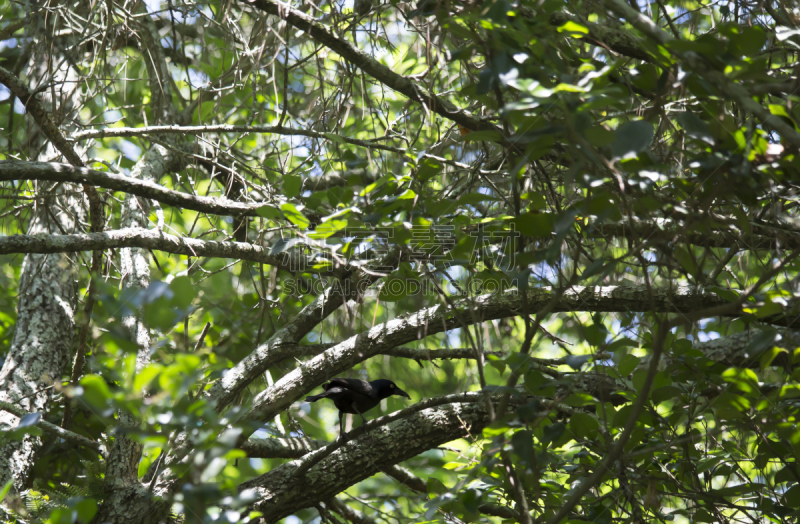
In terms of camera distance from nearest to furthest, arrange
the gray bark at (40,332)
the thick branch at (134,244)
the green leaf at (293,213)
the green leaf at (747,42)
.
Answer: the green leaf at (747,42) → the green leaf at (293,213) → the thick branch at (134,244) → the gray bark at (40,332)

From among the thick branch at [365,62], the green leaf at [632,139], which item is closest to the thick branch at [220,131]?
the thick branch at [365,62]

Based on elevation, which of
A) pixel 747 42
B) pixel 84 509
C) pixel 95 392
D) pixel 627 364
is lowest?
pixel 84 509

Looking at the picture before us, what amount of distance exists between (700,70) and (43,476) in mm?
3237

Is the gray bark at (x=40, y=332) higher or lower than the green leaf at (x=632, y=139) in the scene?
higher

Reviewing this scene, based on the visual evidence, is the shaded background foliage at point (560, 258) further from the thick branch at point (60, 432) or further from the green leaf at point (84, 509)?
the thick branch at point (60, 432)

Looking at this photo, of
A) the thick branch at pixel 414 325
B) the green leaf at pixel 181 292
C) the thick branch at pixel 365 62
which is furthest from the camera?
the thick branch at pixel 414 325

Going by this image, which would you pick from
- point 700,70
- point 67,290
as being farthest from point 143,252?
point 700,70

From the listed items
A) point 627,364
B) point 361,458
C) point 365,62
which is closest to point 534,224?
point 627,364

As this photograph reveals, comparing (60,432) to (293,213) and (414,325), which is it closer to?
(414,325)

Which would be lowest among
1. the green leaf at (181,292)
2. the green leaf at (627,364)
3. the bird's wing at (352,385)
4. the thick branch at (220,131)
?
the green leaf at (181,292)

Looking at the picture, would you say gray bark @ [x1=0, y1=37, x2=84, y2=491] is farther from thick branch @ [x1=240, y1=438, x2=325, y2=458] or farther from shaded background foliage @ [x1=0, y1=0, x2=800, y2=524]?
thick branch @ [x1=240, y1=438, x2=325, y2=458]

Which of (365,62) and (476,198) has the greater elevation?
(365,62)

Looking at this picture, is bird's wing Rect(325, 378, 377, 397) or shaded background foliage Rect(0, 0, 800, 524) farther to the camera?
bird's wing Rect(325, 378, 377, 397)

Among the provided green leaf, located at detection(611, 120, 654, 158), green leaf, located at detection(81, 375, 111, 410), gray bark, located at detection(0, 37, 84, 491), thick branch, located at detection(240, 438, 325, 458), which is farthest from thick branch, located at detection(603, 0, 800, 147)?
gray bark, located at detection(0, 37, 84, 491)
